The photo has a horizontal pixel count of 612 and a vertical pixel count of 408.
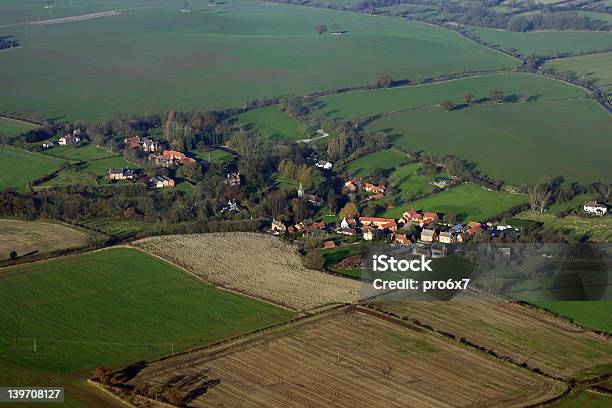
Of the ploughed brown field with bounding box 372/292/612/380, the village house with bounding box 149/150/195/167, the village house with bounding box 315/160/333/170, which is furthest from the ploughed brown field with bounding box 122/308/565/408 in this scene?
the village house with bounding box 149/150/195/167

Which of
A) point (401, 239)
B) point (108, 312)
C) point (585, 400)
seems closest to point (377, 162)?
point (401, 239)

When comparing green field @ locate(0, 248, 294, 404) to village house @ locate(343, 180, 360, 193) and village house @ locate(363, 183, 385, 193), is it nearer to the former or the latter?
village house @ locate(343, 180, 360, 193)

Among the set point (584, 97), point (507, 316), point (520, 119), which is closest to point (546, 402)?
point (507, 316)

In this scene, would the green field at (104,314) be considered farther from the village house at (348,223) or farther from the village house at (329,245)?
the village house at (348,223)

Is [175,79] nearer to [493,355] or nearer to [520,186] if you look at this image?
[520,186]

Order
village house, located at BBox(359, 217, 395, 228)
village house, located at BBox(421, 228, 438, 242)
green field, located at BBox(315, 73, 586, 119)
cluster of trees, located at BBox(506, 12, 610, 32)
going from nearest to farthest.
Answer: village house, located at BBox(421, 228, 438, 242), village house, located at BBox(359, 217, 395, 228), green field, located at BBox(315, 73, 586, 119), cluster of trees, located at BBox(506, 12, 610, 32)

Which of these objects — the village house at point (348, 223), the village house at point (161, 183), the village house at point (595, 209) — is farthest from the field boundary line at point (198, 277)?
the village house at point (595, 209)
